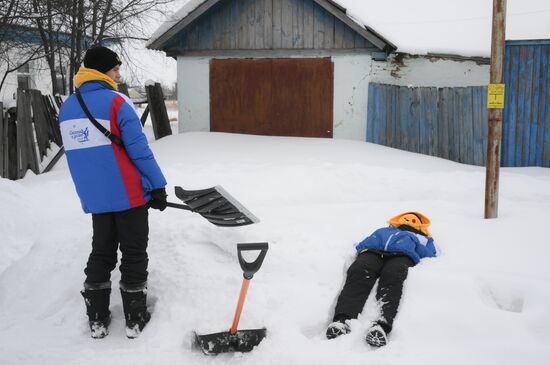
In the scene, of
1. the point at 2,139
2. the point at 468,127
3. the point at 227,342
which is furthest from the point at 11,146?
the point at 468,127

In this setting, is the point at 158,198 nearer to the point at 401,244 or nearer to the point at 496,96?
the point at 401,244

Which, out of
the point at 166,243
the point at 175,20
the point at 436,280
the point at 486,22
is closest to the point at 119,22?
the point at 175,20

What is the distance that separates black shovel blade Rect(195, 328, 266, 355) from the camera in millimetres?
3490

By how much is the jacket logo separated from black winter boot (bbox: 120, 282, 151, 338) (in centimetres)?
100

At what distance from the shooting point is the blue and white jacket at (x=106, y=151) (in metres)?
3.53

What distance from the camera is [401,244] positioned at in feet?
14.0

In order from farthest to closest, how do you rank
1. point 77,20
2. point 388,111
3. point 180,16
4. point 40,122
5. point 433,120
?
point 77,20
point 180,16
point 388,111
point 433,120
point 40,122

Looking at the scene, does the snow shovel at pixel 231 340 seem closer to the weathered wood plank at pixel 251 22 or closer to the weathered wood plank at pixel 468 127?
the weathered wood plank at pixel 468 127

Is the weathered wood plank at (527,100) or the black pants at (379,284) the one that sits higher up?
the weathered wood plank at (527,100)

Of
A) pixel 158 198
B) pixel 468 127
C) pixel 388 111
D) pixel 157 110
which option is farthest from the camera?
pixel 157 110

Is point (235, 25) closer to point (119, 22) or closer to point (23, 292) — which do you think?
point (119, 22)

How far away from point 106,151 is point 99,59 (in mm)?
608

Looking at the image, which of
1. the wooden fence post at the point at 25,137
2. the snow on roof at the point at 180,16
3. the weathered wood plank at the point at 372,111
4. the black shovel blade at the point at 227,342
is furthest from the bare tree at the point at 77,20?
the black shovel blade at the point at 227,342

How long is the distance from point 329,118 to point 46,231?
24.4 ft
